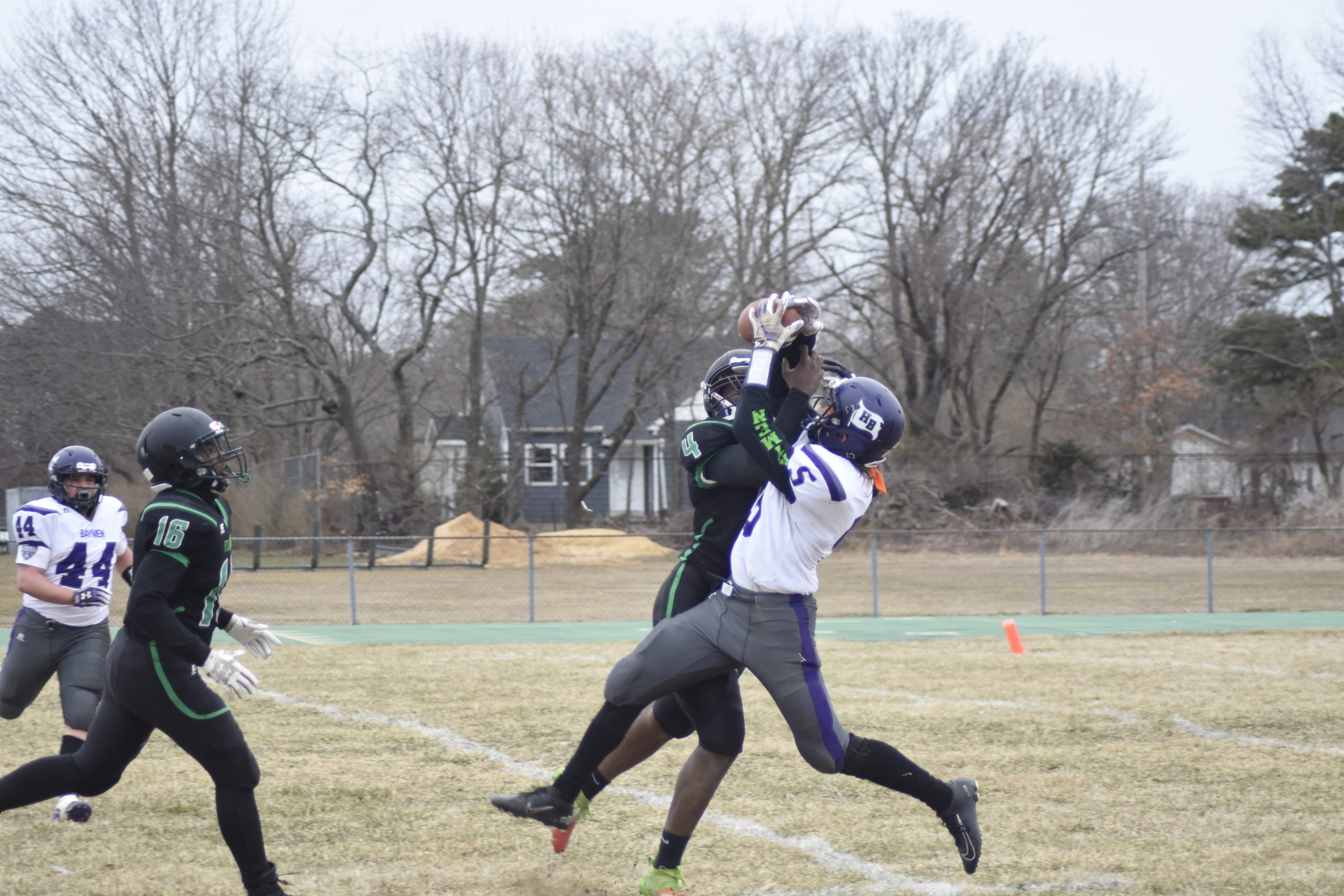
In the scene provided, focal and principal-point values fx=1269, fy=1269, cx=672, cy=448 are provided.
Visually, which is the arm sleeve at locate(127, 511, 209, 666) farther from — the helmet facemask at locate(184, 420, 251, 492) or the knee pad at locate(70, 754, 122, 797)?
the knee pad at locate(70, 754, 122, 797)

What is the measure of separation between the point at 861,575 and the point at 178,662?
19.2 m

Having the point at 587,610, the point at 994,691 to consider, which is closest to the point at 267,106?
the point at 587,610

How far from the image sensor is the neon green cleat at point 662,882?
14.7ft

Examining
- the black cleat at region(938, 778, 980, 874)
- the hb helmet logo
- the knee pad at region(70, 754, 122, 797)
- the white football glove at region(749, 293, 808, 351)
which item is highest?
the white football glove at region(749, 293, 808, 351)

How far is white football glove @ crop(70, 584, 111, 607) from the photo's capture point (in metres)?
6.07

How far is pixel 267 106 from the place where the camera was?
2784 cm

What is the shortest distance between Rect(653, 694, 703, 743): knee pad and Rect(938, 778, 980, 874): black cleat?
0.98 metres

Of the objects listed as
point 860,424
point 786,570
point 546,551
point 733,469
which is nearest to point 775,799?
point 786,570

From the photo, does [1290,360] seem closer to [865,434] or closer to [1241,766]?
[1241,766]

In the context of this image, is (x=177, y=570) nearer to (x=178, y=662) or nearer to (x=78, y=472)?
(x=178, y=662)

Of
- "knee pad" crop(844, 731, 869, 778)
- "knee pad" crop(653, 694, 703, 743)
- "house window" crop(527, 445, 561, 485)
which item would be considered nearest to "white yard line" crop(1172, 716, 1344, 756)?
"knee pad" crop(844, 731, 869, 778)

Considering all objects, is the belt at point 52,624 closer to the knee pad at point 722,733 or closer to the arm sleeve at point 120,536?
the arm sleeve at point 120,536

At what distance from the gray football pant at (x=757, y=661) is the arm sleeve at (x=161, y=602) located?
1404mm

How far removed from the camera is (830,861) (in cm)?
495
